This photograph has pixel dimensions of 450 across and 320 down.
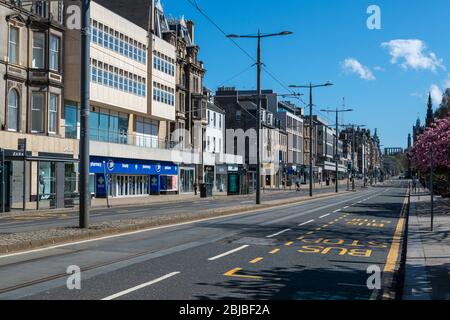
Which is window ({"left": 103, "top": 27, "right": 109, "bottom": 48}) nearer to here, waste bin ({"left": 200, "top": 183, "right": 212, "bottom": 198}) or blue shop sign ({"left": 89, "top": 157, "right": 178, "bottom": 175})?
blue shop sign ({"left": 89, "top": 157, "right": 178, "bottom": 175})

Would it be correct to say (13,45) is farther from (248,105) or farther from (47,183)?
(248,105)

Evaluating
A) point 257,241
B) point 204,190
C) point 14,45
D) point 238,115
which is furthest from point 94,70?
point 238,115

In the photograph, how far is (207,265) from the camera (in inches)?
Answer: 441

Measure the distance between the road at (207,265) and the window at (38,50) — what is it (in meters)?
24.2

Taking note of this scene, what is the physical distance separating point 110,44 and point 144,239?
111 feet

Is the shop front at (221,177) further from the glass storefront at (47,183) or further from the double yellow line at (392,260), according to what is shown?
the double yellow line at (392,260)

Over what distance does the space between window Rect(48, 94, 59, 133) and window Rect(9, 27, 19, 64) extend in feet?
12.4

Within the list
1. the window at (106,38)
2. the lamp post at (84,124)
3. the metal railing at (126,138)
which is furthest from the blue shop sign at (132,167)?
the lamp post at (84,124)

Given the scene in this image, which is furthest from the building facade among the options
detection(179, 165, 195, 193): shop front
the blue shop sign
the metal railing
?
detection(179, 165, 195, 193): shop front

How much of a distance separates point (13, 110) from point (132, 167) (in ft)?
53.9

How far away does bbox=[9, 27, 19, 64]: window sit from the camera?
116 ft

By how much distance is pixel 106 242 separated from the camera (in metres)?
14.6
